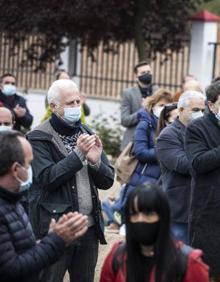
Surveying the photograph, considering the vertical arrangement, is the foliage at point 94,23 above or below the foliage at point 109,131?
above

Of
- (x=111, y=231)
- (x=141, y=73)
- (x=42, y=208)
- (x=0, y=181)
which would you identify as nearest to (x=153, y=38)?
(x=141, y=73)

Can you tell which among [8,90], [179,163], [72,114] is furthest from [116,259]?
[8,90]

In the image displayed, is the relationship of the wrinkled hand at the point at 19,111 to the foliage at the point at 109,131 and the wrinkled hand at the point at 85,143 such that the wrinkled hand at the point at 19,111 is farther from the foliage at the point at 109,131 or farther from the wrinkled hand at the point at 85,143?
the wrinkled hand at the point at 85,143

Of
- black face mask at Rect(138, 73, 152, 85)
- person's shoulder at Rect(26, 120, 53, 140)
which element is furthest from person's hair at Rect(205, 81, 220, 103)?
black face mask at Rect(138, 73, 152, 85)

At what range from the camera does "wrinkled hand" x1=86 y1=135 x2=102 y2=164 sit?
249 inches

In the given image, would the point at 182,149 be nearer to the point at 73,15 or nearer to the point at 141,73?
the point at 141,73

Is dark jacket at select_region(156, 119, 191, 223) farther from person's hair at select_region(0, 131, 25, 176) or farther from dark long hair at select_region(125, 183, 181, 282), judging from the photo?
dark long hair at select_region(125, 183, 181, 282)

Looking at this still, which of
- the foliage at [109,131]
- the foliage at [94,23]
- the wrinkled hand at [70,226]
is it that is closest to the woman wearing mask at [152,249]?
the wrinkled hand at [70,226]

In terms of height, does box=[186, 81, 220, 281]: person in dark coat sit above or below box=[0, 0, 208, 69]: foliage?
below

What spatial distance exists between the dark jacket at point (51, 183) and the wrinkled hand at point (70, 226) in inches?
55.5

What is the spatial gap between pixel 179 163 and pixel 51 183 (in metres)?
1.24

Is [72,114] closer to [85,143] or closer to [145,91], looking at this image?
[85,143]

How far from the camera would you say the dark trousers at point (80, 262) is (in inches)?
253

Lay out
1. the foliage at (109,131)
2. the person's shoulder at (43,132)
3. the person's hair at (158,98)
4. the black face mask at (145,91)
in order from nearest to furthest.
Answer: the person's shoulder at (43,132) < the person's hair at (158,98) < the black face mask at (145,91) < the foliage at (109,131)
